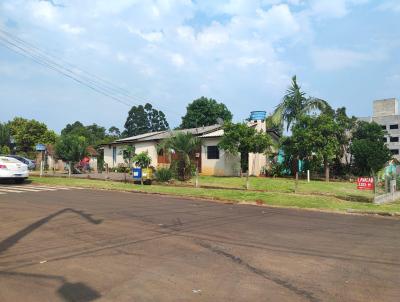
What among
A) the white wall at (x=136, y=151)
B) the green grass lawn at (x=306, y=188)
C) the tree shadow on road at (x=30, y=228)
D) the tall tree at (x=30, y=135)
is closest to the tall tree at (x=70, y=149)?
the white wall at (x=136, y=151)

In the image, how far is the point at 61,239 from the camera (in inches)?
343

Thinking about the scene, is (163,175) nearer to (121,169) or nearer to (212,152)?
(212,152)

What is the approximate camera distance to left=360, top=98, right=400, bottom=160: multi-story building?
220 feet

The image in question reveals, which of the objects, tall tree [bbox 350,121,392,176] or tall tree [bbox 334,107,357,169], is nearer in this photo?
tall tree [bbox 350,121,392,176]

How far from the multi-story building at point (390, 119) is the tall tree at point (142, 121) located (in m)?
43.4

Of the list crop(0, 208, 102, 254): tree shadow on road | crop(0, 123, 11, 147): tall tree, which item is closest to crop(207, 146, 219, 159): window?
crop(0, 208, 102, 254): tree shadow on road

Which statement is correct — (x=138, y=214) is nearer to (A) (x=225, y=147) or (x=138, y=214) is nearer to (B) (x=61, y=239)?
(B) (x=61, y=239)

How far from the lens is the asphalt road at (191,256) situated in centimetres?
558

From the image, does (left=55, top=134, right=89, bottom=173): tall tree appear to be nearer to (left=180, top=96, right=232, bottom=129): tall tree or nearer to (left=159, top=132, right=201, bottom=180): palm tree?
(left=159, top=132, right=201, bottom=180): palm tree

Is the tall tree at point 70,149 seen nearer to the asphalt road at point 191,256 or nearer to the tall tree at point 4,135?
the asphalt road at point 191,256

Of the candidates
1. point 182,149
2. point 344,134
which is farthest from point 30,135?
point 344,134

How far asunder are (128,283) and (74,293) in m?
0.75

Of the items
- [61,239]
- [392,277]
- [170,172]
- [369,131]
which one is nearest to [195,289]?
[392,277]

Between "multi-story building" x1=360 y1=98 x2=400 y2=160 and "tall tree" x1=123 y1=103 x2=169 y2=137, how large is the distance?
1709 inches
